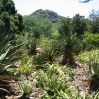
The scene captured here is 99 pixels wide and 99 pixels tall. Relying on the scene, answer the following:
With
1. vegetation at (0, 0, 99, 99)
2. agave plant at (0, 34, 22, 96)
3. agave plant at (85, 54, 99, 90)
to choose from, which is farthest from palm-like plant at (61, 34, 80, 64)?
agave plant at (0, 34, 22, 96)

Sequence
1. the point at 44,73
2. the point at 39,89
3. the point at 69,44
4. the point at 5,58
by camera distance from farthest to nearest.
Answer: the point at 69,44, the point at 44,73, the point at 39,89, the point at 5,58

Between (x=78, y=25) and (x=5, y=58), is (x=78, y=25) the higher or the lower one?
the higher one

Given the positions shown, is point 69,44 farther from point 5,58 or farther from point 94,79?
point 5,58

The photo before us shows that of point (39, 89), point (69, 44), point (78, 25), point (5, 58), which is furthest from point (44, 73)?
point (78, 25)

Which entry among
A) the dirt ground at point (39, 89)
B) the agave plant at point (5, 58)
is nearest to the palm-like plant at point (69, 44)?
the dirt ground at point (39, 89)

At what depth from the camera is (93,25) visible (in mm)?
46344

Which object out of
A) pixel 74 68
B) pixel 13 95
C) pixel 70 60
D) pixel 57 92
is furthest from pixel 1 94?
pixel 70 60

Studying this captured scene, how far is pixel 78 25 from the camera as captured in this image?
54438 mm

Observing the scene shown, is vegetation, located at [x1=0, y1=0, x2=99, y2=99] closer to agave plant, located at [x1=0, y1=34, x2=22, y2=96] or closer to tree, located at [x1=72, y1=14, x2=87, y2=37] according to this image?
agave plant, located at [x1=0, y1=34, x2=22, y2=96]

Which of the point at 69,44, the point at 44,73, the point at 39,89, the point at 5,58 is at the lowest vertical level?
the point at 39,89

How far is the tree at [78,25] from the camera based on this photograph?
53250mm

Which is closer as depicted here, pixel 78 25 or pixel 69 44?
pixel 69 44

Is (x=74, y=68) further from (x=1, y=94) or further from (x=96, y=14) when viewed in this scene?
(x=96, y=14)

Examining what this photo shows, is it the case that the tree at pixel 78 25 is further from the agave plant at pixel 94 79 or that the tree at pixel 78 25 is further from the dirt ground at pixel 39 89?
the agave plant at pixel 94 79
